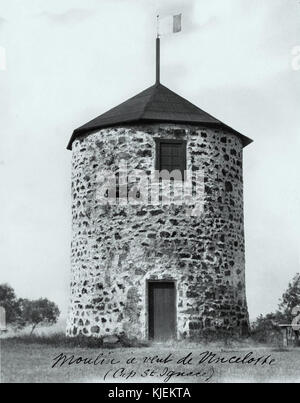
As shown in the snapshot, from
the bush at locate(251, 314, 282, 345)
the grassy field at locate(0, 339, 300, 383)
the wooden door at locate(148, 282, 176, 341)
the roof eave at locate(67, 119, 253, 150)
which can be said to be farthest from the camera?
the roof eave at locate(67, 119, 253, 150)

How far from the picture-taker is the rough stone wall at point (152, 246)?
737 inches

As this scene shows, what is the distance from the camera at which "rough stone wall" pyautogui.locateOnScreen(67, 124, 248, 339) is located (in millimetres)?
18719

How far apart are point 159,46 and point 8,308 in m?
15.6

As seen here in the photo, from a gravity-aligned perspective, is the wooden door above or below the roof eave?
below

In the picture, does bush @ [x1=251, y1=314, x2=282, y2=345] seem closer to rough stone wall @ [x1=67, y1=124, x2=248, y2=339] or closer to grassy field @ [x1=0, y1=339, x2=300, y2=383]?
rough stone wall @ [x1=67, y1=124, x2=248, y2=339]

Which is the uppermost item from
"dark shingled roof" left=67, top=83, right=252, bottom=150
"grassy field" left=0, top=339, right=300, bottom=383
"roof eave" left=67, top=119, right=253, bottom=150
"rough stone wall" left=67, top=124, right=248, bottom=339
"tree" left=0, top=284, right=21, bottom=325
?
"dark shingled roof" left=67, top=83, right=252, bottom=150

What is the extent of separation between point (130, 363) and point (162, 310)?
4602 mm

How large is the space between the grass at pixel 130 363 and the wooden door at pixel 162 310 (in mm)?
1069

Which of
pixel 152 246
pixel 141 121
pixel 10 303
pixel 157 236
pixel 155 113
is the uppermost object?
pixel 155 113

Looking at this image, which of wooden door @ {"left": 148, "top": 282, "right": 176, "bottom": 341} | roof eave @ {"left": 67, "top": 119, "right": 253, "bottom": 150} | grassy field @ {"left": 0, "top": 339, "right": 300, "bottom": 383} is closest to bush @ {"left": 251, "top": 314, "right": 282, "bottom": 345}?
grassy field @ {"left": 0, "top": 339, "right": 300, "bottom": 383}

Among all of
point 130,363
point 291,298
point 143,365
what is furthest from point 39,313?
point 143,365

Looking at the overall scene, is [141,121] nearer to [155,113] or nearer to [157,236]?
[155,113]

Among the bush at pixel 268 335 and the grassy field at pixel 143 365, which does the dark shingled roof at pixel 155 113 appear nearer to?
the bush at pixel 268 335

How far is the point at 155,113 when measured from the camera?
1972cm
